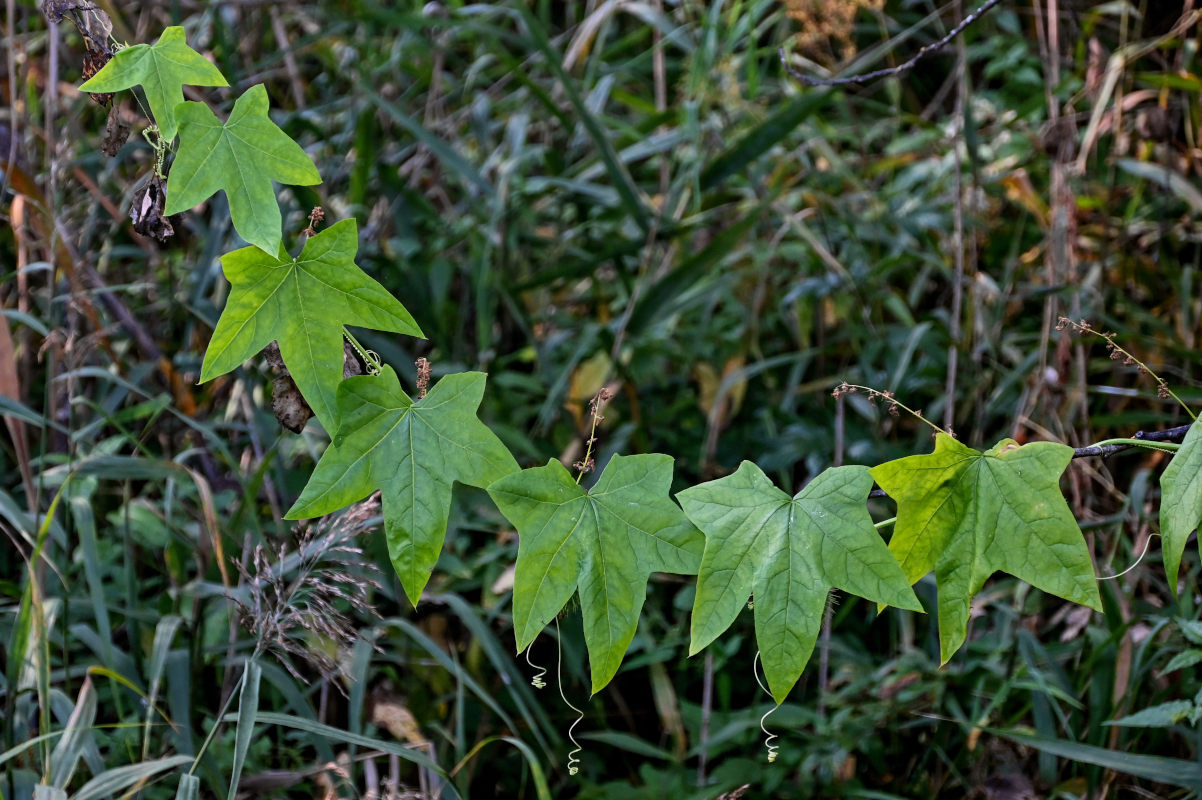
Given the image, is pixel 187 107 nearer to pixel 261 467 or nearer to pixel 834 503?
pixel 834 503

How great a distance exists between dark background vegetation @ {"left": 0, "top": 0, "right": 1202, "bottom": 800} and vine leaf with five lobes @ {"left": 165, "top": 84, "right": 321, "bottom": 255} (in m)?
0.44

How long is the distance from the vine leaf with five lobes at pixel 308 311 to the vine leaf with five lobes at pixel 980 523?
1.24ft

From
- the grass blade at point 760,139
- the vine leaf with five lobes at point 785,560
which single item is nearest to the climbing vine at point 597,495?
the vine leaf with five lobes at point 785,560

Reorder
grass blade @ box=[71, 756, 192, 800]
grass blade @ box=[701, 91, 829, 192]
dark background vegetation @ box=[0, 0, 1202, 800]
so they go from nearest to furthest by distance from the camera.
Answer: grass blade @ box=[71, 756, 192, 800] < dark background vegetation @ box=[0, 0, 1202, 800] < grass blade @ box=[701, 91, 829, 192]

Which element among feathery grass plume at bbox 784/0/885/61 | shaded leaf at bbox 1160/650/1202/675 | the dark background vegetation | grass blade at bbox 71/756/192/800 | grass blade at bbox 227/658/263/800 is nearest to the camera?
grass blade at bbox 227/658/263/800

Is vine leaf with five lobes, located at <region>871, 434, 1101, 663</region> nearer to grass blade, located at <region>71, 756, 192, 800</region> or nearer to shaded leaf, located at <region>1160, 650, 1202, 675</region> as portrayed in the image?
shaded leaf, located at <region>1160, 650, 1202, 675</region>

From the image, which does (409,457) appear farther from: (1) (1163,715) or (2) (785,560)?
(1) (1163,715)

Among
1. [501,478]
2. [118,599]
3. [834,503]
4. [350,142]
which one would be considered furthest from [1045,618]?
[350,142]

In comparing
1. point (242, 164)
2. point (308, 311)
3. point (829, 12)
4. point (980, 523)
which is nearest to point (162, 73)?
point (242, 164)

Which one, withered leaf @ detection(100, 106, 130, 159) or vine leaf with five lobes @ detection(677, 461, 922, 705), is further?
withered leaf @ detection(100, 106, 130, 159)

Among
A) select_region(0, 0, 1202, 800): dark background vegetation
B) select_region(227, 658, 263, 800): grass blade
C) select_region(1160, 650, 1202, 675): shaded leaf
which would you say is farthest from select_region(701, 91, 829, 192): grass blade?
select_region(227, 658, 263, 800): grass blade

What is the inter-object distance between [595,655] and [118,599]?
1303mm

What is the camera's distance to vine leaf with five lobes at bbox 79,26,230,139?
71 cm

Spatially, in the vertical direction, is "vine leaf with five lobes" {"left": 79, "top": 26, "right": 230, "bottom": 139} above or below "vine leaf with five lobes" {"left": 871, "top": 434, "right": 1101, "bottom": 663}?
above
